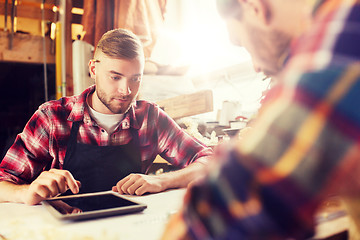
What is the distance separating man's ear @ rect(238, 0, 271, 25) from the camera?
0.39 meters

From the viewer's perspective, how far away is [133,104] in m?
1.46

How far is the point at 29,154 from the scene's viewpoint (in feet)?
4.01

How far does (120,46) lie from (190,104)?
0.49 m

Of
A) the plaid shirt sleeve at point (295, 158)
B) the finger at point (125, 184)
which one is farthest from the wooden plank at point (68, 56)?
the plaid shirt sleeve at point (295, 158)

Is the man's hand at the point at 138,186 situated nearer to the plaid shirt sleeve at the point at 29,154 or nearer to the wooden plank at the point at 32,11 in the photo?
the plaid shirt sleeve at the point at 29,154

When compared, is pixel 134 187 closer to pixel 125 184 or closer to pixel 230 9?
pixel 125 184

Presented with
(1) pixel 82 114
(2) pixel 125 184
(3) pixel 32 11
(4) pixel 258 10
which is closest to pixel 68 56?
(3) pixel 32 11

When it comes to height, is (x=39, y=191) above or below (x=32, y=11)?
below

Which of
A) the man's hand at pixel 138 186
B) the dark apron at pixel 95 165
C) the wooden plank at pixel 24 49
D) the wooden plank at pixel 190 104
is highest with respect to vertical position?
the wooden plank at pixel 24 49

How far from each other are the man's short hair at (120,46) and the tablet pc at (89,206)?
0.63m

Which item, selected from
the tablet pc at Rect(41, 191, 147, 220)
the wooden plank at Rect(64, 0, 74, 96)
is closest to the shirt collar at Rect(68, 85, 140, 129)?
the tablet pc at Rect(41, 191, 147, 220)

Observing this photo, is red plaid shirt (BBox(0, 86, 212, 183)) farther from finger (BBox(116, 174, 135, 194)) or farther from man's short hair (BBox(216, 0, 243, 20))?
man's short hair (BBox(216, 0, 243, 20))

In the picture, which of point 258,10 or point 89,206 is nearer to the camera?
point 258,10

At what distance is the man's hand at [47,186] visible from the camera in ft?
2.69
